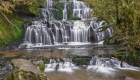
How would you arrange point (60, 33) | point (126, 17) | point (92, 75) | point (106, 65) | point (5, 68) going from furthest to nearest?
1. point (60, 33)
2. point (106, 65)
3. point (5, 68)
4. point (92, 75)
5. point (126, 17)

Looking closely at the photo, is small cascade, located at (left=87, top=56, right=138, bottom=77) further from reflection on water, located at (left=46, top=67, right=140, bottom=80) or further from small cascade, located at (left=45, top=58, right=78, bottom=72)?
small cascade, located at (left=45, top=58, right=78, bottom=72)

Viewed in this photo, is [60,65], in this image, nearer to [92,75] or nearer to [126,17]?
[92,75]

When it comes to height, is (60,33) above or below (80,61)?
above

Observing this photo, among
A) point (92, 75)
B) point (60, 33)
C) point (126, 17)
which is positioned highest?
point (126, 17)

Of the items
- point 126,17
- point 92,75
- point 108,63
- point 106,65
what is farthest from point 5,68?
point 126,17

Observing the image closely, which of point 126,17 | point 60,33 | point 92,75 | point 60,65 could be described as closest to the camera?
point 126,17

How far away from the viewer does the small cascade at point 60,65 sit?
9.92 meters

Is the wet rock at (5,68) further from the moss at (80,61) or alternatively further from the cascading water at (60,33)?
the cascading water at (60,33)

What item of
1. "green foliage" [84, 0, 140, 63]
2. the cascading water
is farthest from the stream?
"green foliage" [84, 0, 140, 63]

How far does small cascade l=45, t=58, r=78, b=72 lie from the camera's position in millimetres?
9922

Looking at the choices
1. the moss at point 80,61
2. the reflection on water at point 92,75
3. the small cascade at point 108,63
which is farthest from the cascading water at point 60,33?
the reflection on water at point 92,75

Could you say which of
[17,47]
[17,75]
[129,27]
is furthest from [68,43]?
[17,75]

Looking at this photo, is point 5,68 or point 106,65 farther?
point 106,65

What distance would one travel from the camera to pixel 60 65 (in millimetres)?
10117
